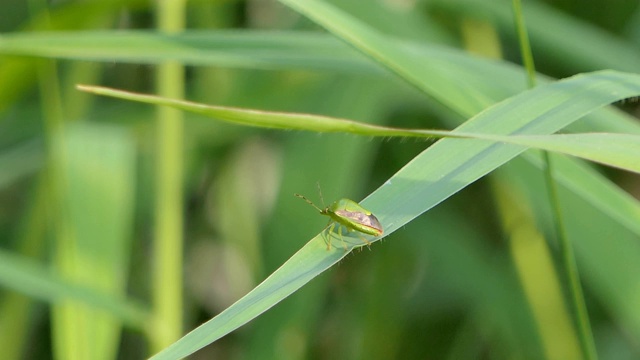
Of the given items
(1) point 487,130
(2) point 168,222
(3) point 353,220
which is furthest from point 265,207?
(1) point 487,130

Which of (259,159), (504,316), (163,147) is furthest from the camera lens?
(259,159)

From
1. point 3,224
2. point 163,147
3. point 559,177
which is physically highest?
point 3,224

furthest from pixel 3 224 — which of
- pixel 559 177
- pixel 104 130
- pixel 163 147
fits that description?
pixel 559 177

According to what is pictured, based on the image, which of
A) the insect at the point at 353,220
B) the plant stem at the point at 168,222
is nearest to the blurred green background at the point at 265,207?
the plant stem at the point at 168,222

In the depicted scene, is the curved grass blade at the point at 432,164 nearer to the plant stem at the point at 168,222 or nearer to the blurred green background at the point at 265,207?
the blurred green background at the point at 265,207

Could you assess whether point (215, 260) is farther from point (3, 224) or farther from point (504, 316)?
point (504, 316)

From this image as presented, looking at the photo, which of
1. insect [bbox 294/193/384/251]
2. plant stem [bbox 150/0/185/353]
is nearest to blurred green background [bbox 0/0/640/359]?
plant stem [bbox 150/0/185/353]
